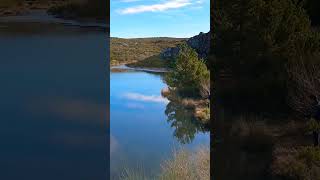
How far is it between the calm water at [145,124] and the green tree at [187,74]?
175mm

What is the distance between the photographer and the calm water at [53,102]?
11.9ft

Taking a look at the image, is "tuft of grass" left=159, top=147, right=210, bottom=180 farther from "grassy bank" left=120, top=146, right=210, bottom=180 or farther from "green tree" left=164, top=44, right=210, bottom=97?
"green tree" left=164, top=44, right=210, bottom=97

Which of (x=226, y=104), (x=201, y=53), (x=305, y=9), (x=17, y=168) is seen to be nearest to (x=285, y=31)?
(x=305, y=9)

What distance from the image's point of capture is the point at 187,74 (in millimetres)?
5242

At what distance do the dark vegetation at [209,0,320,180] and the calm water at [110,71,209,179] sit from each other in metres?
0.89

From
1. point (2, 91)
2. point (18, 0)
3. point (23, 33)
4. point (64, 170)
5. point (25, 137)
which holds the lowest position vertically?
point (64, 170)

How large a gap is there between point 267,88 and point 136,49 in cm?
169

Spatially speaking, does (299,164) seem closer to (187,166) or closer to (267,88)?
(267,88)

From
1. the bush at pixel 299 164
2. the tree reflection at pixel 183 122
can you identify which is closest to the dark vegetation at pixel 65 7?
the tree reflection at pixel 183 122

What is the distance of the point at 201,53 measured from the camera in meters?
5.34

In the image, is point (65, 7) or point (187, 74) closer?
point (65, 7)

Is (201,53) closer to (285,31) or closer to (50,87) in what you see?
(285,31)

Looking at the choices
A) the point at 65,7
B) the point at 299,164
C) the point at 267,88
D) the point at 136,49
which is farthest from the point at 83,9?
the point at 299,164

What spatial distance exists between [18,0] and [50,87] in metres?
0.75
